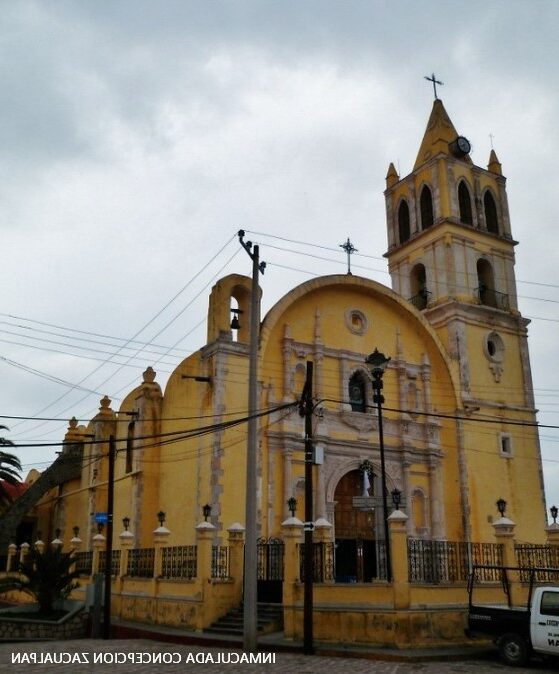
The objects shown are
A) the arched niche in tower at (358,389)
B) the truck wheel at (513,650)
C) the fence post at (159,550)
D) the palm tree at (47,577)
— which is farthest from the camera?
the arched niche in tower at (358,389)

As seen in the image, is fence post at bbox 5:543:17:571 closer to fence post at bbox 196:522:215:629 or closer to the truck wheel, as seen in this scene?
fence post at bbox 196:522:215:629

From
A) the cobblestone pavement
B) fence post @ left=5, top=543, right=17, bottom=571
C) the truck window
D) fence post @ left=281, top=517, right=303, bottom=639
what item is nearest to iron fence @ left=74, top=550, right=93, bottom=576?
fence post @ left=5, top=543, right=17, bottom=571

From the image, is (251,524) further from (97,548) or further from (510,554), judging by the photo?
(97,548)

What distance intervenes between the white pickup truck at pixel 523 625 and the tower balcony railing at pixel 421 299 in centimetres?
1869

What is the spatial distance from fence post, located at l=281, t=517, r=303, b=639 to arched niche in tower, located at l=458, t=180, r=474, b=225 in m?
20.0

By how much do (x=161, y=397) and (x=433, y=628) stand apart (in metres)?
16.0

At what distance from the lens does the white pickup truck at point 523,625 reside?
1277cm

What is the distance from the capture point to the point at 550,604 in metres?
13.0

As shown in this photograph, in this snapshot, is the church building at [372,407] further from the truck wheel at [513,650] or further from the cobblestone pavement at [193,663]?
the truck wheel at [513,650]

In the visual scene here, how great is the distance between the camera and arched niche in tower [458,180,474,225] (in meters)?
32.8

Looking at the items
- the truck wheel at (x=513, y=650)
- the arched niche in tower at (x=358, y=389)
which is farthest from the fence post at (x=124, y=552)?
the truck wheel at (x=513, y=650)

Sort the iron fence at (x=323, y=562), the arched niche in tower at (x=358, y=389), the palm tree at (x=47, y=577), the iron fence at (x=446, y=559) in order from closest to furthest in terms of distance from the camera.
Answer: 1. the iron fence at (x=446, y=559)
2. the iron fence at (x=323, y=562)
3. the palm tree at (x=47, y=577)
4. the arched niche in tower at (x=358, y=389)

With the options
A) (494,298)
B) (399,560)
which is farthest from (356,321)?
(399,560)

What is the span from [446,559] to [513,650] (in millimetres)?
3680
